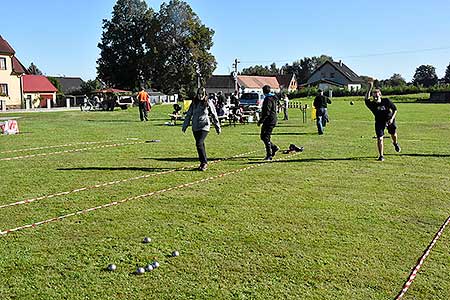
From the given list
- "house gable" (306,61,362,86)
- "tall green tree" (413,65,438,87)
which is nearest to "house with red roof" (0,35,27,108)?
"house gable" (306,61,362,86)

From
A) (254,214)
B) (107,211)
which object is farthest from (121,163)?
(254,214)

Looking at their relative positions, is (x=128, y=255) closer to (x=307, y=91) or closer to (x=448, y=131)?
(x=448, y=131)

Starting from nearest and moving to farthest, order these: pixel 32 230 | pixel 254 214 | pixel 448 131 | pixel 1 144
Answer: pixel 32 230
pixel 254 214
pixel 1 144
pixel 448 131

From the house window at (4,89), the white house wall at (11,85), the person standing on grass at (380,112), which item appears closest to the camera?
the person standing on grass at (380,112)

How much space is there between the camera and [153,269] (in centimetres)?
492

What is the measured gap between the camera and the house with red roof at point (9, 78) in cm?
5234

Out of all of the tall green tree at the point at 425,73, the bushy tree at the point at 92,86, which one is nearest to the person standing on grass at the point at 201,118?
the bushy tree at the point at 92,86

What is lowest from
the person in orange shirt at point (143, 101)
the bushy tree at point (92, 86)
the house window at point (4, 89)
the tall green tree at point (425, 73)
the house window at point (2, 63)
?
the person in orange shirt at point (143, 101)

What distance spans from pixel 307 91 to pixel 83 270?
261 ft

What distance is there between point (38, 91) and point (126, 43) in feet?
55.8

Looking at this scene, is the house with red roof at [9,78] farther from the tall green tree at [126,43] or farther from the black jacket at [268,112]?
the black jacket at [268,112]

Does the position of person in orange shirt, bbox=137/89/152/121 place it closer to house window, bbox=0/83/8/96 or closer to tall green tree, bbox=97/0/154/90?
house window, bbox=0/83/8/96

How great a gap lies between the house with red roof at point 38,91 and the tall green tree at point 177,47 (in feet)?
49.1

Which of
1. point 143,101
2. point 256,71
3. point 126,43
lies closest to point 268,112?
point 143,101
